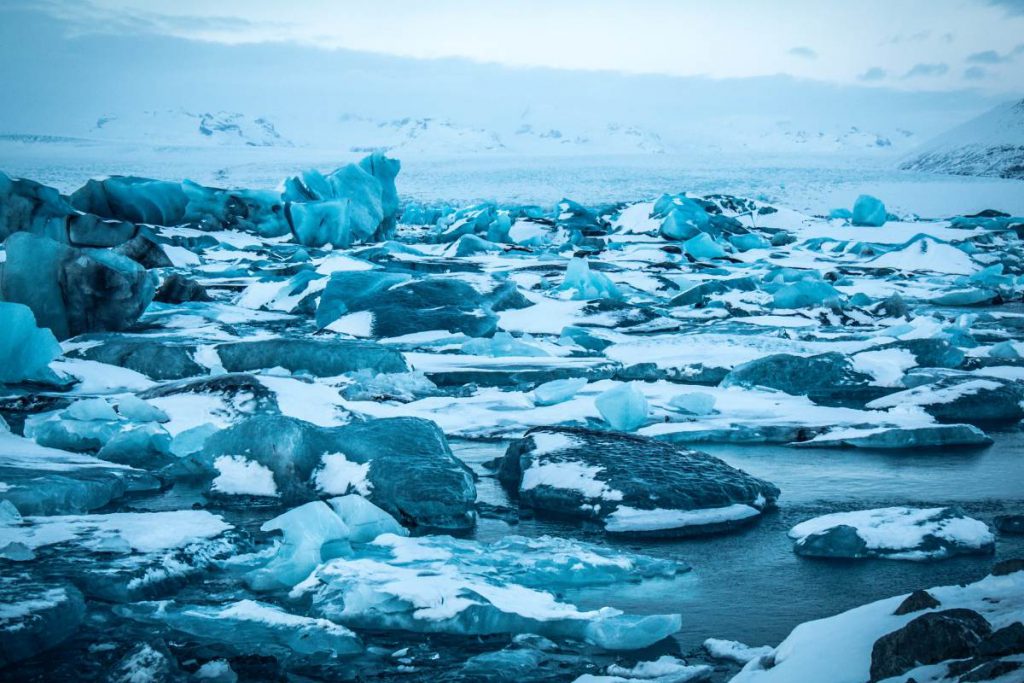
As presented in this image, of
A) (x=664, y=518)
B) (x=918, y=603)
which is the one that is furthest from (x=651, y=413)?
(x=918, y=603)

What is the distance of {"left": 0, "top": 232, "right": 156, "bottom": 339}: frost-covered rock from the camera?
747 cm

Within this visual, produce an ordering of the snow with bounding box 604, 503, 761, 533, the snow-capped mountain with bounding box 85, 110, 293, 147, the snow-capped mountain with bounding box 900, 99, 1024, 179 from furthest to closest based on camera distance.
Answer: the snow-capped mountain with bounding box 85, 110, 293, 147, the snow-capped mountain with bounding box 900, 99, 1024, 179, the snow with bounding box 604, 503, 761, 533

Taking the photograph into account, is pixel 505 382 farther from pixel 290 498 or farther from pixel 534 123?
pixel 534 123

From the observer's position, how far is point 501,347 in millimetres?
7664

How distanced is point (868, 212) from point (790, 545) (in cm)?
1829

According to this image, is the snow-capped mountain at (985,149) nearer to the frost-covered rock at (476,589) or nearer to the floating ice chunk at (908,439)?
the floating ice chunk at (908,439)

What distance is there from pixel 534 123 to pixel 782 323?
75.9 m

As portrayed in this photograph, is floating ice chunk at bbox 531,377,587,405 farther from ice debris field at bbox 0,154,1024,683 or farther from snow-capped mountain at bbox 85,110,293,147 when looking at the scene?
snow-capped mountain at bbox 85,110,293,147

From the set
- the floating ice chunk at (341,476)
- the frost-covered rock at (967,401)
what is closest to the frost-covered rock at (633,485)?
the floating ice chunk at (341,476)

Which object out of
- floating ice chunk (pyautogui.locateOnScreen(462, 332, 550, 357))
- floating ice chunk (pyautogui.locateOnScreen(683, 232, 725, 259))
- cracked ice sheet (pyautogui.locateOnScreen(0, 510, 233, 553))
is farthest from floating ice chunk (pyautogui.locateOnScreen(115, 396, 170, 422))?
floating ice chunk (pyautogui.locateOnScreen(683, 232, 725, 259))

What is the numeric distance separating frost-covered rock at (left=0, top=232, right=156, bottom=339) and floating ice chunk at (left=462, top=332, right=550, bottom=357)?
108 inches

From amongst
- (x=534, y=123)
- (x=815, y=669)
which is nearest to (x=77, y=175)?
(x=815, y=669)

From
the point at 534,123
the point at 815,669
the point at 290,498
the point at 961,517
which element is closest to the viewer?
the point at 815,669

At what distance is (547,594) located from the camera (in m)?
3.03
